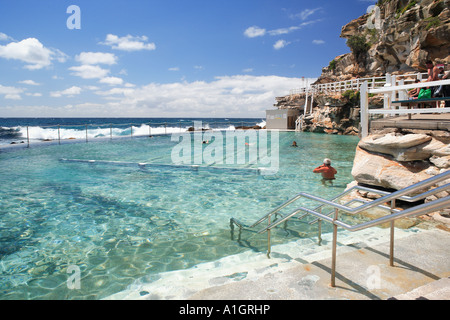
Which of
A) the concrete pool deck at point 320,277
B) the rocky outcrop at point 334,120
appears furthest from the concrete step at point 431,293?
the rocky outcrop at point 334,120

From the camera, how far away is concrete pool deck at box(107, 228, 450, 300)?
261 centimetres

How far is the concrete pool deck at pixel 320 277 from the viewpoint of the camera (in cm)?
261

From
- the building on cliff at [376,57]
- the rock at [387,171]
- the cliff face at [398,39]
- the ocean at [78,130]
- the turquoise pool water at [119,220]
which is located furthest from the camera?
the ocean at [78,130]

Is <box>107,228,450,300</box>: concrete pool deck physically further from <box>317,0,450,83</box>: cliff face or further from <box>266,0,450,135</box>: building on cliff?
<box>317,0,450,83</box>: cliff face

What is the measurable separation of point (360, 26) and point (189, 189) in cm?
5260

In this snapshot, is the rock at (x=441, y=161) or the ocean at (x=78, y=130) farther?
the ocean at (x=78, y=130)

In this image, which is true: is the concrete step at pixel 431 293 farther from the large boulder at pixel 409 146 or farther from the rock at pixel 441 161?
the large boulder at pixel 409 146

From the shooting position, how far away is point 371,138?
6637 mm

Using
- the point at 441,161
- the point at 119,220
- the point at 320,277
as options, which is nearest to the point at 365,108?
the point at 441,161

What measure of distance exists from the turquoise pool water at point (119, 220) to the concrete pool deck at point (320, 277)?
0.45m

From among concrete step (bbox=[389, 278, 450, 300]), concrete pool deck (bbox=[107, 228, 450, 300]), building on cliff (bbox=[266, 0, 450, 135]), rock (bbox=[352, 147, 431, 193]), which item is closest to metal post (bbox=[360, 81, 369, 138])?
rock (bbox=[352, 147, 431, 193])

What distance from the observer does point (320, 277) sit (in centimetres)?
294

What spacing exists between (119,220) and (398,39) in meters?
36.4
